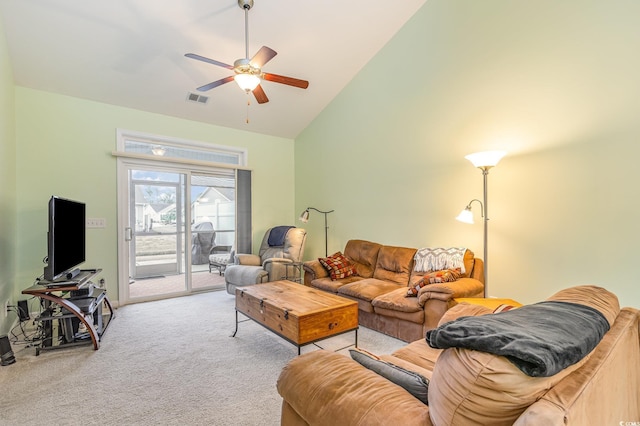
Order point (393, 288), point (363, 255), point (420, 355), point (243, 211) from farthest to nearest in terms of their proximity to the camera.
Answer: point (243, 211) → point (363, 255) → point (393, 288) → point (420, 355)

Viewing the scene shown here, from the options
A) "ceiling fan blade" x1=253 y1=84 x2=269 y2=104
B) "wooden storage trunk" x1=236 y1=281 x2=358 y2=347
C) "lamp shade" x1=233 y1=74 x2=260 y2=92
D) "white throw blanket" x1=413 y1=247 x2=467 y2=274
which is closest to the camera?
"wooden storage trunk" x1=236 y1=281 x2=358 y2=347

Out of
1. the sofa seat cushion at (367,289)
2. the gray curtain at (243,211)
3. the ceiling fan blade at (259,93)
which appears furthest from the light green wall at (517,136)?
the gray curtain at (243,211)

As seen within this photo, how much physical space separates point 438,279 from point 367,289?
0.79 m

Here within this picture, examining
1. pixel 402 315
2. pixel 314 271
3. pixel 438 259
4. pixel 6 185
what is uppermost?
pixel 6 185

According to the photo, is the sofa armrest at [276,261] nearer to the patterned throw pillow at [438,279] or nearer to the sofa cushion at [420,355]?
the patterned throw pillow at [438,279]

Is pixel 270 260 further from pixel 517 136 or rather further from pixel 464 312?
pixel 517 136

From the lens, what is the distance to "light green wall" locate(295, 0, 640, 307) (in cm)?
248

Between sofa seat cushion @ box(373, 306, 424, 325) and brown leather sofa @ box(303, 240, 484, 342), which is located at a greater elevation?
brown leather sofa @ box(303, 240, 484, 342)

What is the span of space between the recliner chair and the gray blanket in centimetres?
351

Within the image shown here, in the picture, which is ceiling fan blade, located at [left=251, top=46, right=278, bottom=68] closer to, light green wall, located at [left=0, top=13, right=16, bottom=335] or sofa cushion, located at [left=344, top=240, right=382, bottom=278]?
light green wall, located at [left=0, top=13, right=16, bottom=335]

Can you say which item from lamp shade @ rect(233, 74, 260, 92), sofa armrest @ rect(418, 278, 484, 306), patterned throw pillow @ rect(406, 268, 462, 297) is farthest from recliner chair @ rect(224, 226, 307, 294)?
lamp shade @ rect(233, 74, 260, 92)

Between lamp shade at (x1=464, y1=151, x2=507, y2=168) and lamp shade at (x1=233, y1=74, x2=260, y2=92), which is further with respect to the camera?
lamp shade at (x1=464, y1=151, x2=507, y2=168)

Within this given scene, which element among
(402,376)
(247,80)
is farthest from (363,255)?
(402,376)

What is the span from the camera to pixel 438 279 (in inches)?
117
